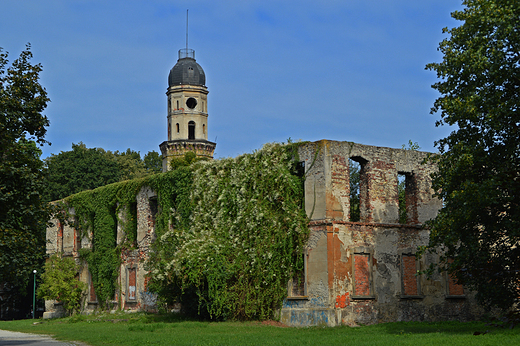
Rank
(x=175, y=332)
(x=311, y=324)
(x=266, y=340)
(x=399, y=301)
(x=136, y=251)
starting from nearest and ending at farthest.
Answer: (x=266, y=340), (x=175, y=332), (x=311, y=324), (x=399, y=301), (x=136, y=251)

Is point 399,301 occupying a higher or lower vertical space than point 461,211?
lower

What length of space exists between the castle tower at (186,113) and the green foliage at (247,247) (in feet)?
108

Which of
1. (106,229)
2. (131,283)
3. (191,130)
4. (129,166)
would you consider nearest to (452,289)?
(131,283)

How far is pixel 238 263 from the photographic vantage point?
79.4 ft

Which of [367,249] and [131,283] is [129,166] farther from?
[367,249]

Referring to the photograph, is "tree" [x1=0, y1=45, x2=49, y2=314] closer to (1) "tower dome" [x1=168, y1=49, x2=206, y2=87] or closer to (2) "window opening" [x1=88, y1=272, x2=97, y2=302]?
(2) "window opening" [x1=88, y1=272, x2=97, y2=302]

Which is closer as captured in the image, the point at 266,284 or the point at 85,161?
the point at 266,284

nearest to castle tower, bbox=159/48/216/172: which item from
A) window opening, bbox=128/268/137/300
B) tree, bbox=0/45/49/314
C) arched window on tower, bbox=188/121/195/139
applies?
arched window on tower, bbox=188/121/195/139

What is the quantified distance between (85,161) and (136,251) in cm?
2158

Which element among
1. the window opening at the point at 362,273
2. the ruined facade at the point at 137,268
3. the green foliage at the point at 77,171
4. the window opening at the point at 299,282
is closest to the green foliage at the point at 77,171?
the green foliage at the point at 77,171

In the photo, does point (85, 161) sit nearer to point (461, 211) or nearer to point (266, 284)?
point (266, 284)

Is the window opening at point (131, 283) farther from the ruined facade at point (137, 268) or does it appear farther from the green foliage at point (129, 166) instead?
the green foliage at point (129, 166)

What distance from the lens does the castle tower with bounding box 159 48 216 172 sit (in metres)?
58.5

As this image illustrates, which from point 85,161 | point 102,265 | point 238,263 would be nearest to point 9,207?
point 238,263
